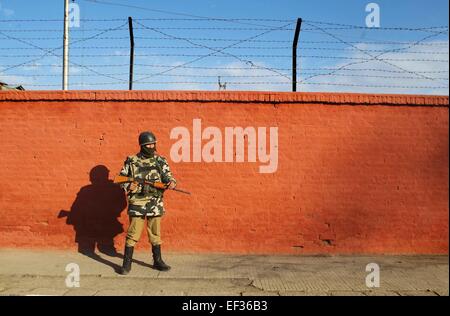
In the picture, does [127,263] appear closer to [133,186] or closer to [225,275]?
[133,186]

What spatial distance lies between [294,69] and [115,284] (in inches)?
166

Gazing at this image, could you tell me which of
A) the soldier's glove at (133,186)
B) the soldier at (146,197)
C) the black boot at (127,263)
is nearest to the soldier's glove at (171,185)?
the soldier at (146,197)

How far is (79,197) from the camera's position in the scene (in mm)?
6047

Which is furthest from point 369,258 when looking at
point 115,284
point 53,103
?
point 53,103

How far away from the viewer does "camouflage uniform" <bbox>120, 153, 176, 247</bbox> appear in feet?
16.3

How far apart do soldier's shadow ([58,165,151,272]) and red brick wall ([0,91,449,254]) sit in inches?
0.6

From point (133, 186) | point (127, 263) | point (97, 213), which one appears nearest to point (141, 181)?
point (133, 186)

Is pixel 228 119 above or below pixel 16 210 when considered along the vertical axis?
above
